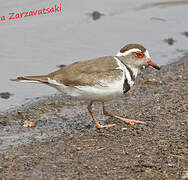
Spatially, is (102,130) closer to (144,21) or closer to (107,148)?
(107,148)

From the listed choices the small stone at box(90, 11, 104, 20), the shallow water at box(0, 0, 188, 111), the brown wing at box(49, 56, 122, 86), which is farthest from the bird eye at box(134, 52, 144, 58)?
the small stone at box(90, 11, 104, 20)

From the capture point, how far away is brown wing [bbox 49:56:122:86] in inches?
269

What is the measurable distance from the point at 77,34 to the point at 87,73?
5497mm

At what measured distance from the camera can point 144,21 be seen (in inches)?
541

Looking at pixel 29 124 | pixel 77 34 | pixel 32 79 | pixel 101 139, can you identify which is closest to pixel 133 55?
pixel 101 139

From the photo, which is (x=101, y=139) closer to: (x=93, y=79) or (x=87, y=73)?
(x=93, y=79)

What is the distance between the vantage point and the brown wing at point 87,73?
6844 millimetres

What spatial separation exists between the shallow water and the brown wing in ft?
6.62

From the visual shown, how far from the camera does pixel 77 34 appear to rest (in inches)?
483

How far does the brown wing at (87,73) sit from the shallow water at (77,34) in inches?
79.5

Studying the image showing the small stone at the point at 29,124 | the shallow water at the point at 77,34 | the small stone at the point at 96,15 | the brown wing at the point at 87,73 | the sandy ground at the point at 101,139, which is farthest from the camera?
the small stone at the point at 96,15

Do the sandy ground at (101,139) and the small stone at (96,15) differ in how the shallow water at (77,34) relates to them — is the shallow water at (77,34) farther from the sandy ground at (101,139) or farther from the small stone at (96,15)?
the sandy ground at (101,139)

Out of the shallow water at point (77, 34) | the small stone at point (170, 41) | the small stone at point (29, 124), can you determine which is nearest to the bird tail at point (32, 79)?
the small stone at point (29, 124)

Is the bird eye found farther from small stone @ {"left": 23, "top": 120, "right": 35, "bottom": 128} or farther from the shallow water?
the shallow water
